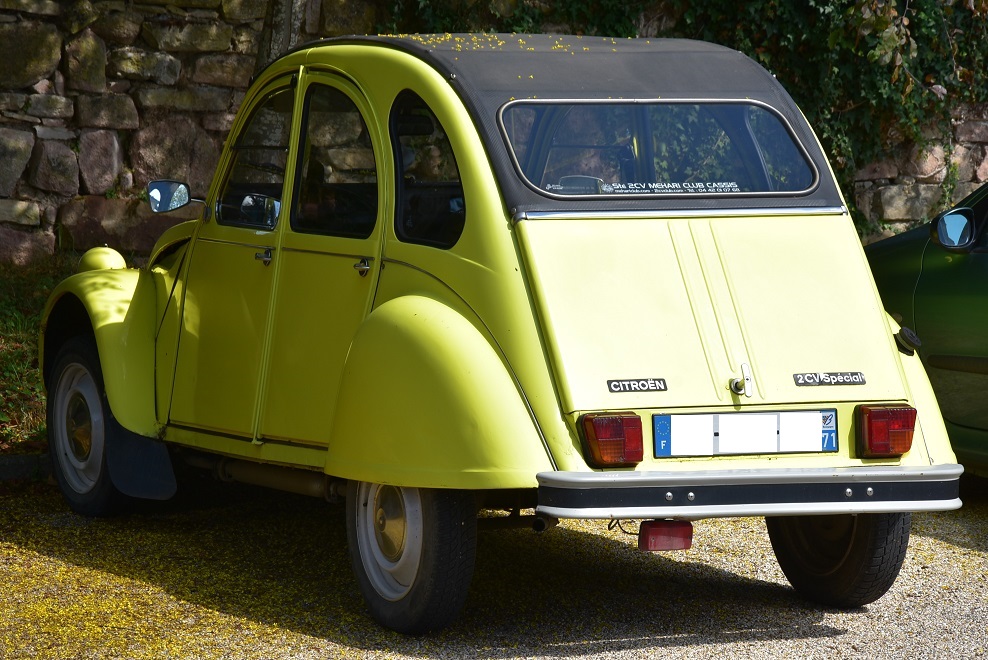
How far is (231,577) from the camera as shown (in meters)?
5.43

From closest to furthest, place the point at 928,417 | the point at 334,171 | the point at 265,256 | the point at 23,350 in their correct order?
the point at 928,417
the point at 334,171
the point at 265,256
the point at 23,350

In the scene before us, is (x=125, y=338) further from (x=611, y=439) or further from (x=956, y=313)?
(x=956, y=313)

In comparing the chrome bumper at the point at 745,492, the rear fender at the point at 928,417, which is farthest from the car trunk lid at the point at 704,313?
the chrome bumper at the point at 745,492

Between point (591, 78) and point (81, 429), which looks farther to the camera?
point (81, 429)

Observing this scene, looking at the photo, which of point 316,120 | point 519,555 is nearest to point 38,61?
point 316,120

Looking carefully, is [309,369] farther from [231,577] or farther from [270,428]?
[231,577]

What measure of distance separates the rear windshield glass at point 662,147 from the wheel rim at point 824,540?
3.92 ft

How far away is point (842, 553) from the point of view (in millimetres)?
5047

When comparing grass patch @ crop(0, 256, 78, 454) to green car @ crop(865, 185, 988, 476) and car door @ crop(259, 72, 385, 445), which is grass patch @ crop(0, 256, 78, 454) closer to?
car door @ crop(259, 72, 385, 445)

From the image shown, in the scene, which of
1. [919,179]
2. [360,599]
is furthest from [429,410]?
[919,179]

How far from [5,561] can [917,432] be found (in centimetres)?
345

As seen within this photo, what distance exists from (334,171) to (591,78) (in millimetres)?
1010

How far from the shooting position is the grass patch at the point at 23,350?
761cm

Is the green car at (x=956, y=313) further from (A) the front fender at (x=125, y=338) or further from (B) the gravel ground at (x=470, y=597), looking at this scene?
(A) the front fender at (x=125, y=338)
